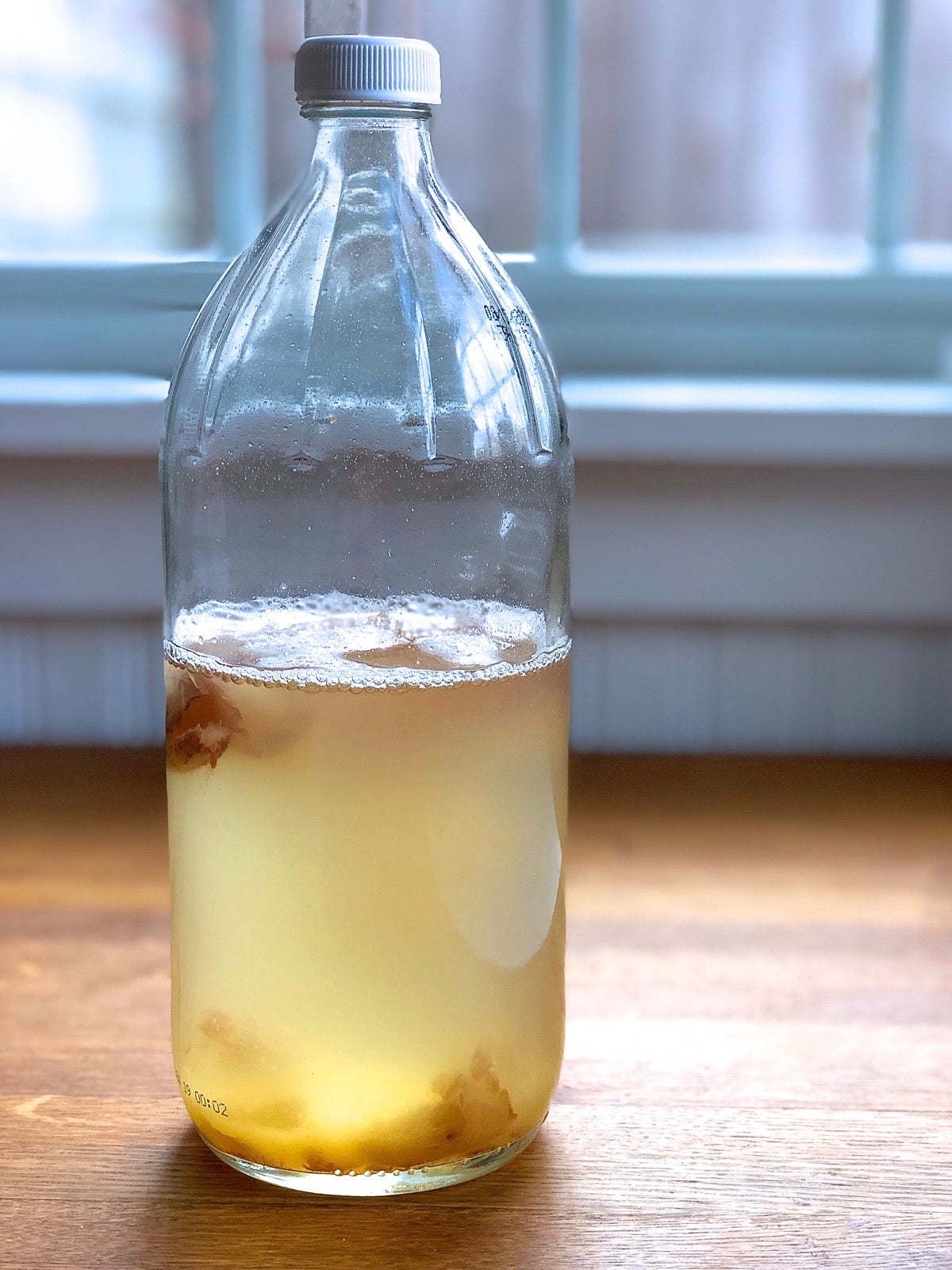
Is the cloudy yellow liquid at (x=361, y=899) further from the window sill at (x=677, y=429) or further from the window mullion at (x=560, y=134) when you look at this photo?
the window mullion at (x=560, y=134)

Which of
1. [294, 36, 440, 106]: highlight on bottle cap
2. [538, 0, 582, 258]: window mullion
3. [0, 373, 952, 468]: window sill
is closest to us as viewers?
[294, 36, 440, 106]: highlight on bottle cap

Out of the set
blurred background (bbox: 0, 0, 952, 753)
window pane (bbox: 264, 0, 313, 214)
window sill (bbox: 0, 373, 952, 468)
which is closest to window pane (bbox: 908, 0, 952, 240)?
blurred background (bbox: 0, 0, 952, 753)

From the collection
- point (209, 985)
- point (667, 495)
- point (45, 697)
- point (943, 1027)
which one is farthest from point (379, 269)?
point (45, 697)

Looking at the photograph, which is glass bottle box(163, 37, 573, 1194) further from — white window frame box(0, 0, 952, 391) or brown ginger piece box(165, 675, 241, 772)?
white window frame box(0, 0, 952, 391)

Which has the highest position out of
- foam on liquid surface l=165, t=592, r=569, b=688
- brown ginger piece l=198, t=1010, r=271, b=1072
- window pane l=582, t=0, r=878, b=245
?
window pane l=582, t=0, r=878, b=245

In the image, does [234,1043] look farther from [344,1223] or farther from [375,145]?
[375,145]

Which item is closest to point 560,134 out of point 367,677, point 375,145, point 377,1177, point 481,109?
point 481,109

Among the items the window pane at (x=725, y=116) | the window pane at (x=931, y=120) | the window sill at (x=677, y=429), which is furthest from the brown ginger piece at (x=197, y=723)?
the window pane at (x=931, y=120)
